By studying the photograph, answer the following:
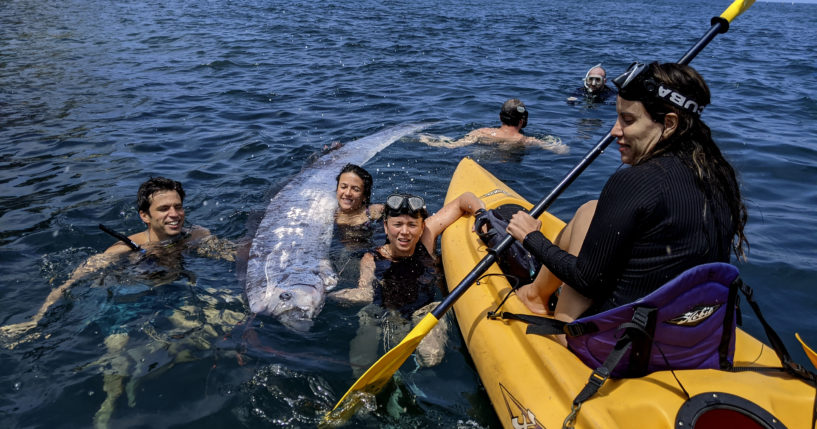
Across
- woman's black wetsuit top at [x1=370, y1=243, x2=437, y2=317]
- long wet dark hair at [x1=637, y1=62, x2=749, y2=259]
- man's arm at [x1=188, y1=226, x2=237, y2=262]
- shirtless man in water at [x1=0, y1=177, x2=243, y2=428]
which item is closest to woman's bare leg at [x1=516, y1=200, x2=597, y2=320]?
long wet dark hair at [x1=637, y1=62, x2=749, y2=259]

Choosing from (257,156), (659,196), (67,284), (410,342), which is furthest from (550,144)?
(67,284)

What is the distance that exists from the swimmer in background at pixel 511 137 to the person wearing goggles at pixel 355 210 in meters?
2.77

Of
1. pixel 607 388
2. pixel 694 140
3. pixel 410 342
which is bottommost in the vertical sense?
pixel 410 342

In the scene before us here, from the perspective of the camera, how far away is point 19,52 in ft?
49.1

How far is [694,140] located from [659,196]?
38 cm

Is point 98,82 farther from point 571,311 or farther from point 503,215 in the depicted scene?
point 571,311

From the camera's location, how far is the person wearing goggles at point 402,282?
438 cm

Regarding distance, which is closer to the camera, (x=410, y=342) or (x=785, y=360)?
(x=785, y=360)

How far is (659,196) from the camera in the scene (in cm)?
254

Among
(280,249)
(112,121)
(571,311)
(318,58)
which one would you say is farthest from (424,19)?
(571,311)

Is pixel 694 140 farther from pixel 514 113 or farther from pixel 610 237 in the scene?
pixel 514 113

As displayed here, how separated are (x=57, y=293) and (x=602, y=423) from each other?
4.39m

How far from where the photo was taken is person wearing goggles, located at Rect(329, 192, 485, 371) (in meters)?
4.38

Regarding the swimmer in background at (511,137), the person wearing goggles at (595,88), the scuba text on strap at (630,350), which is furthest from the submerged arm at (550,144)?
the scuba text on strap at (630,350)
